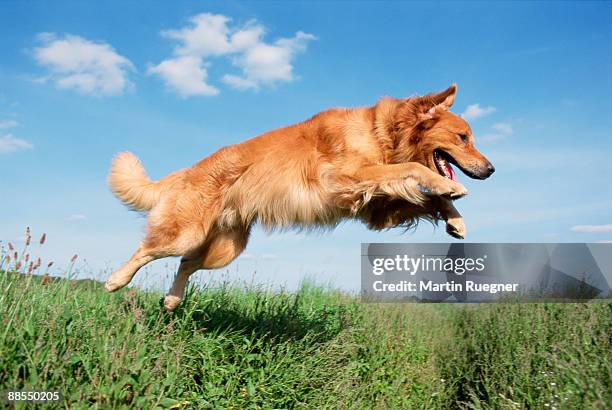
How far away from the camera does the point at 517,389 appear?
18.6ft

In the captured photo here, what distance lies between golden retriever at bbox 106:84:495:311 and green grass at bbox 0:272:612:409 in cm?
80

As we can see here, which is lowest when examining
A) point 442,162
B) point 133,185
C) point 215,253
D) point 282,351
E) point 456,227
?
point 282,351

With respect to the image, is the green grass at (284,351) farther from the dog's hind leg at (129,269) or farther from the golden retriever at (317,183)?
the golden retriever at (317,183)

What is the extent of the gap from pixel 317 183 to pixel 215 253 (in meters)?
1.68

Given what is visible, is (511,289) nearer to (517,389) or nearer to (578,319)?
(578,319)

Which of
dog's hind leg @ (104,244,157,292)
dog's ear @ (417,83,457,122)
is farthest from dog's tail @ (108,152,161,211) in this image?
dog's ear @ (417,83,457,122)

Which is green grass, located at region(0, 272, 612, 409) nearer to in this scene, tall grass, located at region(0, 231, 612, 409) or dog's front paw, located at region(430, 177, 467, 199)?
tall grass, located at region(0, 231, 612, 409)

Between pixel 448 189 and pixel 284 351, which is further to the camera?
pixel 284 351

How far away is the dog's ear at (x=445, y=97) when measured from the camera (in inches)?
215

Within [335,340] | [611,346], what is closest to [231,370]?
[335,340]

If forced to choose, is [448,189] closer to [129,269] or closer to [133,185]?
[129,269]

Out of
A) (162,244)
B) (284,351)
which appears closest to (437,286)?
(284,351)

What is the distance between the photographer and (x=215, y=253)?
20.6 feet

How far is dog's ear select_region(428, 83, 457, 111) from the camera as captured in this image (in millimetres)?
5465
